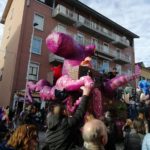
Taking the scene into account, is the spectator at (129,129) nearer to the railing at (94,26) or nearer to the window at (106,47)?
the railing at (94,26)

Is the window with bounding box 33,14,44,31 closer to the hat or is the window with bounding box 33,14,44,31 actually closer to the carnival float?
the carnival float

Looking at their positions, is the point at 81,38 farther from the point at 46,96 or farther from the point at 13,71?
the point at 46,96

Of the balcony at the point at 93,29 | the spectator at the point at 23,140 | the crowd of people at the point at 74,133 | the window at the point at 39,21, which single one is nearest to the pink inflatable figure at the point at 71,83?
the crowd of people at the point at 74,133

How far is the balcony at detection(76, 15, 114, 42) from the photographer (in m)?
29.9

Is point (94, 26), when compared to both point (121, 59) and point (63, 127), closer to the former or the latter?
point (121, 59)

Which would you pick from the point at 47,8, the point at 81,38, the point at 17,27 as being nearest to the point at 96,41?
the point at 81,38

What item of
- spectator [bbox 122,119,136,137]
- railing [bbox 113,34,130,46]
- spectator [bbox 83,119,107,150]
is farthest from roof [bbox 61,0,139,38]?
spectator [bbox 83,119,107,150]

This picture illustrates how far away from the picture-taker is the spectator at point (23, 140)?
2.86 metres

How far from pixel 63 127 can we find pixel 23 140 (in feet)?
2.38

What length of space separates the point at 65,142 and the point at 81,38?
2776cm

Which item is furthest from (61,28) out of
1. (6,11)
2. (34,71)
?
(6,11)

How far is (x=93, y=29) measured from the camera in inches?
1222

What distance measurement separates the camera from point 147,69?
41625mm

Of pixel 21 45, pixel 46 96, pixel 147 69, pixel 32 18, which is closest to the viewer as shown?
pixel 46 96
